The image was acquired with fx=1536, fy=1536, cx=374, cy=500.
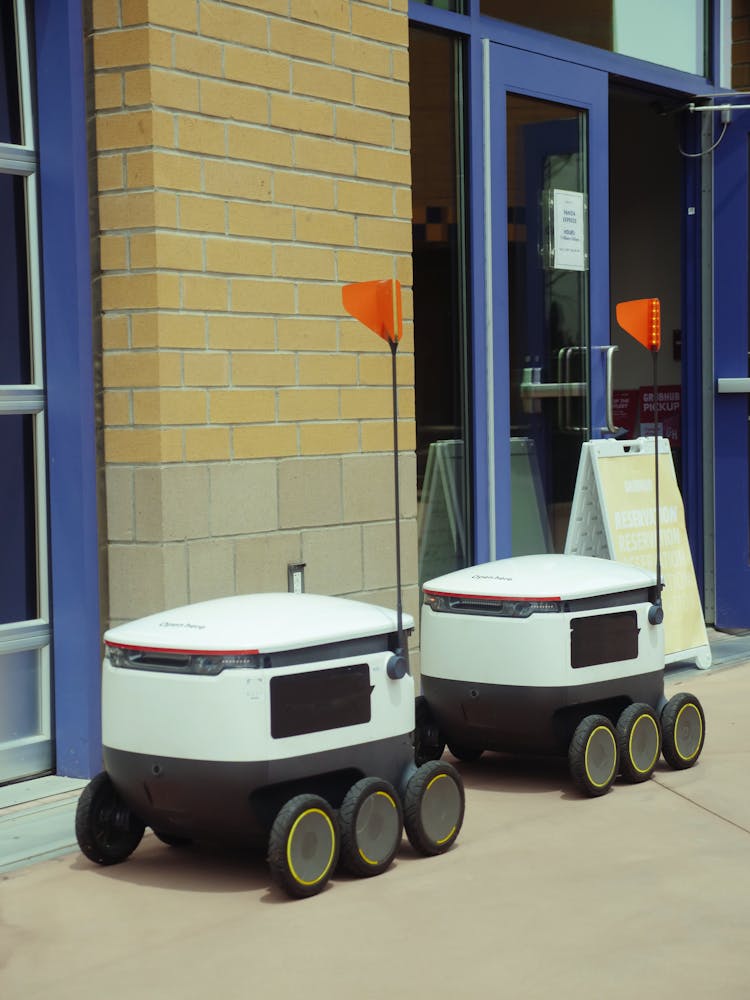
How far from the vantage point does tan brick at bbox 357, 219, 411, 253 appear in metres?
5.80

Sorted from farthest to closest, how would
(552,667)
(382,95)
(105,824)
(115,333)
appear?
(382,95) → (115,333) → (552,667) → (105,824)

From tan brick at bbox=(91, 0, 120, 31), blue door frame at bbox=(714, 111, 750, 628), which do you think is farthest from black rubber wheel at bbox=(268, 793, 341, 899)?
blue door frame at bbox=(714, 111, 750, 628)

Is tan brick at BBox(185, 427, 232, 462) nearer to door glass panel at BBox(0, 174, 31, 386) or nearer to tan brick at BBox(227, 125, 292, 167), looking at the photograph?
door glass panel at BBox(0, 174, 31, 386)

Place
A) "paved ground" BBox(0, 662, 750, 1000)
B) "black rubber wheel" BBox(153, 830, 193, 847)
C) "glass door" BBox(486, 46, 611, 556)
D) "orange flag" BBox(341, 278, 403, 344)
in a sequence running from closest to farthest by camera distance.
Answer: "paved ground" BBox(0, 662, 750, 1000) → "black rubber wheel" BBox(153, 830, 193, 847) → "orange flag" BBox(341, 278, 403, 344) → "glass door" BBox(486, 46, 611, 556)

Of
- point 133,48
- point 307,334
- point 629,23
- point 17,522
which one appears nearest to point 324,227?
point 307,334

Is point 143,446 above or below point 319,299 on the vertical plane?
below

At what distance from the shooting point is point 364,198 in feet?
19.0

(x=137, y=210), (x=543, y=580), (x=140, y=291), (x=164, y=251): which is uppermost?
(x=137, y=210)

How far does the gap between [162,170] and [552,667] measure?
79.6 inches

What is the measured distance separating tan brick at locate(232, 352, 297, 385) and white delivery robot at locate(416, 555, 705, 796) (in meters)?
0.97

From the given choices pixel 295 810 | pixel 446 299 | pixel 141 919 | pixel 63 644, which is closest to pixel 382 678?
pixel 295 810

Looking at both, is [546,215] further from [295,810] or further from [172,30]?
[295,810]

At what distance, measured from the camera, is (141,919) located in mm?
3752

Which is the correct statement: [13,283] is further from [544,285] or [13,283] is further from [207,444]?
[544,285]
